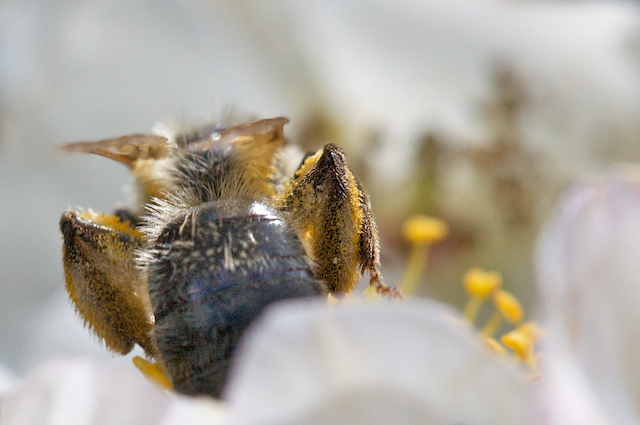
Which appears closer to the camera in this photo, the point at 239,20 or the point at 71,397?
the point at 71,397

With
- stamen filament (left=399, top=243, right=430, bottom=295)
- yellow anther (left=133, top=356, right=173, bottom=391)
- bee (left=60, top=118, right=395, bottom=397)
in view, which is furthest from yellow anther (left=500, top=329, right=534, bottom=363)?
stamen filament (left=399, top=243, right=430, bottom=295)

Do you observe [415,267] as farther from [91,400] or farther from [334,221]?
[91,400]

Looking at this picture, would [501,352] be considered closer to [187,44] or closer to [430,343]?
[430,343]

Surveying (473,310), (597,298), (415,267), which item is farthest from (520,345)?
(415,267)

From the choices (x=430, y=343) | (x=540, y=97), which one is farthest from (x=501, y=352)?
(x=540, y=97)

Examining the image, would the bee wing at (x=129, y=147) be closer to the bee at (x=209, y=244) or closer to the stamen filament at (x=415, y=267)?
the bee at (x=209, y=244)

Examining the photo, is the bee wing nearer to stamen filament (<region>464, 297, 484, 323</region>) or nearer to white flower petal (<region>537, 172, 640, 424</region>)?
white flower petal (<region>537, 172, 640, 424</region>)
